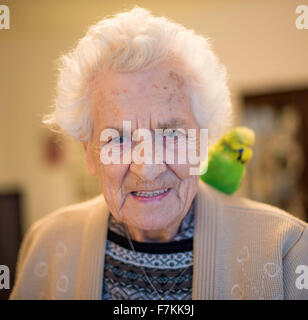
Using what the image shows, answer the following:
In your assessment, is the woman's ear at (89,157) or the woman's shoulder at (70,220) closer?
the woman's ear at (89,157)

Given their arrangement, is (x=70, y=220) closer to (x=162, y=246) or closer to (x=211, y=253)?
(x=162, y=246)

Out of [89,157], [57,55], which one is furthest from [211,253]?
[57,55]

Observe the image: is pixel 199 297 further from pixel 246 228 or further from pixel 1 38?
pixel 1 38

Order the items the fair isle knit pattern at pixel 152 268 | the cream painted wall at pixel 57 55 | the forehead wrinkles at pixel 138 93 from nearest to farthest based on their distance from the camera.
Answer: the forehead wrinkles at pixel 138 93 < the fair isle knit pattern at pixel 152 268 < the cream painted wall at pixel 57 55

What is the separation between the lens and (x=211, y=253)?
82 centimetres

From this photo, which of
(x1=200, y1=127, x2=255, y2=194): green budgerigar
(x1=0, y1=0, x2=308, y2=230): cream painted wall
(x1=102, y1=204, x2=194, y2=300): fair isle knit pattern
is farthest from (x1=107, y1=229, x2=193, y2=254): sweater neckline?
(x1=0, y1=0, x2=308, y2=230): cream painted wall

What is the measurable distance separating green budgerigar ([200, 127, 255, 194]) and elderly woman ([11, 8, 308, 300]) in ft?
0.21

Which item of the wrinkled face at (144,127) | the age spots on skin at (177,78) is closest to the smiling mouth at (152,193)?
the wrinkled face at (144,127)

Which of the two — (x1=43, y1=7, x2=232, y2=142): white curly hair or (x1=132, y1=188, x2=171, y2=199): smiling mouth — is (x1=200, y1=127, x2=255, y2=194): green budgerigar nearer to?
(x1=43, y1=7, x2=232, y2=142): white curly hair

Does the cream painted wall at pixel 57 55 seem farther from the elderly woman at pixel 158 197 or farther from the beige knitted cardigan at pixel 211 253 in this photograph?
the elderly woman at pixel 158 197

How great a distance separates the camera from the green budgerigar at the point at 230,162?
99 centimetres

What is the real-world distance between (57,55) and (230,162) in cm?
298

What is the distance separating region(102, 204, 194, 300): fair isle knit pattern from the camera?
847mm

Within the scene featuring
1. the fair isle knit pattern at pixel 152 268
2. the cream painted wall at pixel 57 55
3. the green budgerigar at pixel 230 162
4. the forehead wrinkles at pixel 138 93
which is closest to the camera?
the forehead wrinkles at pixel 138 93
